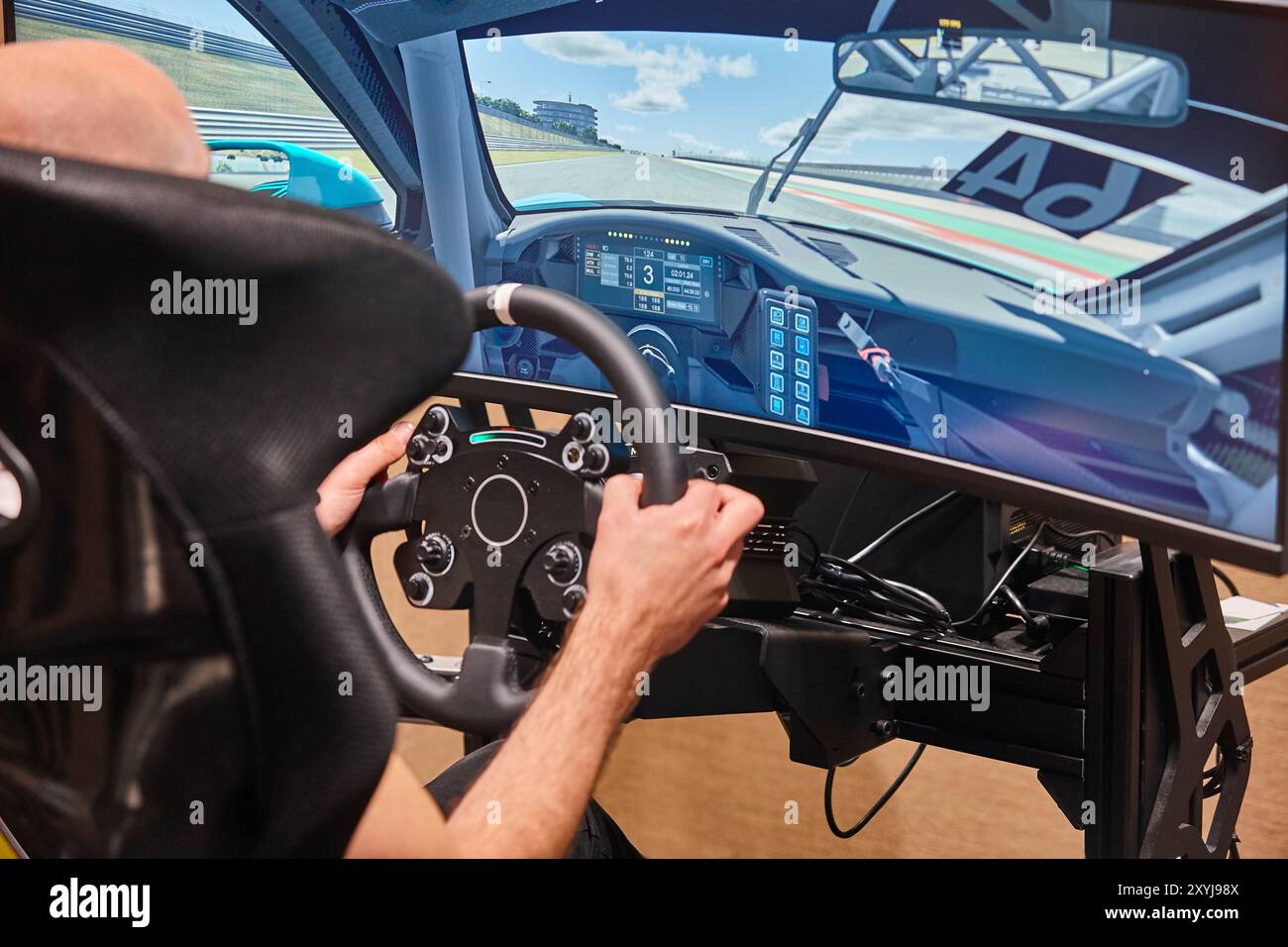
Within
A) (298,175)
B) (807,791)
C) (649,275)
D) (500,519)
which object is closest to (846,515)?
(649,275)

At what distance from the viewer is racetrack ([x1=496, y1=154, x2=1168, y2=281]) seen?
0.97 m

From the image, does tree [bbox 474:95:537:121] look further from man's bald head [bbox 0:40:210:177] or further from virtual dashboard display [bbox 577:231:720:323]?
man's bald head [bbox 0:40:210:177]

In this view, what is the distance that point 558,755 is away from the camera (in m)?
0.86

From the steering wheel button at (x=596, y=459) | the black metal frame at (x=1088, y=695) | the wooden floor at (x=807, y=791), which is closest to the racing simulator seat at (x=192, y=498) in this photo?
the steering wheel button at (x=596, y=459)

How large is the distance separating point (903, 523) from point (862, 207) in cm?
36

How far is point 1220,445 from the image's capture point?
896 millimetres

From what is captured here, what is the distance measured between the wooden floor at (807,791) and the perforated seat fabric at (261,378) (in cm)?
166

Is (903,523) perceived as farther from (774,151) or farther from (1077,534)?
(774,151)

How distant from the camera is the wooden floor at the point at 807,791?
1.94m

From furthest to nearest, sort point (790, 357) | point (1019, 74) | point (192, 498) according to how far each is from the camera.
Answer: point (790, 357)
point (1019, 74)
point (192, 498)

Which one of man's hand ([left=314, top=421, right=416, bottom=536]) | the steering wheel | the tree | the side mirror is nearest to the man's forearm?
the steering wheel

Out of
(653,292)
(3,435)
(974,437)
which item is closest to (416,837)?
(3,435)

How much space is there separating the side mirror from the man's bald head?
35.7 inches

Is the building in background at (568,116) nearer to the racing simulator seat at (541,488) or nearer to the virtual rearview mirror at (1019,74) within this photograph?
the racing simulator seat at (541,488)
